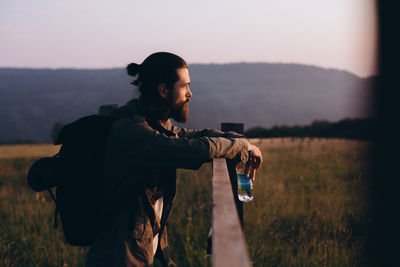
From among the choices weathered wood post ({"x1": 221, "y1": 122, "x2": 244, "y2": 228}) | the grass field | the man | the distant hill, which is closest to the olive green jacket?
the man

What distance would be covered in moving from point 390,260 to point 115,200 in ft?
4.63

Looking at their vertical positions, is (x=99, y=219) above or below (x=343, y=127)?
above

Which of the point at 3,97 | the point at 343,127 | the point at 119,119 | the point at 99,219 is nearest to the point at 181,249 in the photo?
the point at 99,219

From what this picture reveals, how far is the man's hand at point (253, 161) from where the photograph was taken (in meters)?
2.16

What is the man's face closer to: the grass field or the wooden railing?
the wooden railing

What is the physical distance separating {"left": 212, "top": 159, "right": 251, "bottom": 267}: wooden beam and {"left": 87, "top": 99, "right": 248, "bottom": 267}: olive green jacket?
48 cm

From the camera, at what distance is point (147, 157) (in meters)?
1.75

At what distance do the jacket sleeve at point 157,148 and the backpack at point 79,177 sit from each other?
157 millimetres

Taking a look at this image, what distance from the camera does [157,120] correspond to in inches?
82.3

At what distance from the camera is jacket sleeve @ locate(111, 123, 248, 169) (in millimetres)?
1740

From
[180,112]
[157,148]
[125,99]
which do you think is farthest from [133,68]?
[125,99]

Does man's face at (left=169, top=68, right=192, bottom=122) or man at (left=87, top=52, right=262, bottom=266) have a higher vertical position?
man's face at (left=169, top=68, right=192, bottom=122)

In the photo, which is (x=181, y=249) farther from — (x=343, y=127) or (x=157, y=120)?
(x=343, y=127)

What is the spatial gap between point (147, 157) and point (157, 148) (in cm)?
7
